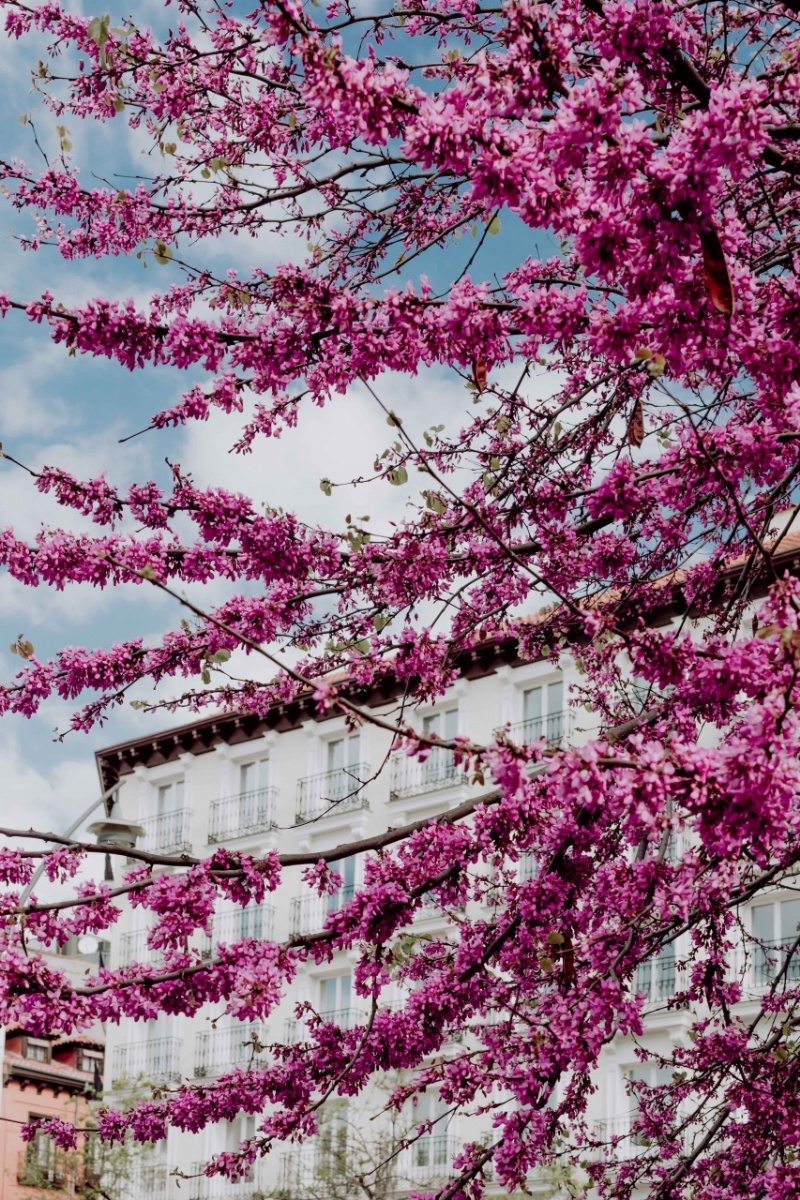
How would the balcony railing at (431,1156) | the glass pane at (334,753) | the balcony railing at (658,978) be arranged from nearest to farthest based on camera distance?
the balcony railing at (658,978) < the balcony railing at (431,1156) < the glass pane at (334,753)

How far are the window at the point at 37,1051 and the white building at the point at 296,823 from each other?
1041cm

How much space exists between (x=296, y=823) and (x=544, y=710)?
602cm

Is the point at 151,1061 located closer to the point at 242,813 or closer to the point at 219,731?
the point at 242,813

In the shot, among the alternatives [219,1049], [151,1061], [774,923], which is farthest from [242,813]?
[774,923]

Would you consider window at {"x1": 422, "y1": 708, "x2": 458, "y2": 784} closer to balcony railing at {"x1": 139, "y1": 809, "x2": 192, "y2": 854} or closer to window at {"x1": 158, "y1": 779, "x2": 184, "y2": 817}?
balcony railing at {"x1": 139, "y1": 809, "x2": 192, "y2": 854}

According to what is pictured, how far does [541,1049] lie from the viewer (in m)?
5.79

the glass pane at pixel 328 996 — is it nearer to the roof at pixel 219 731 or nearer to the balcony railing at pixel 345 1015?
the balcony railing at pixel 345 1015

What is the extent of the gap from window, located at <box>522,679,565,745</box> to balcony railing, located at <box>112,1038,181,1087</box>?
11.5m

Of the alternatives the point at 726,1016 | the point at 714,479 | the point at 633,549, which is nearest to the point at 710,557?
the point at 633,549

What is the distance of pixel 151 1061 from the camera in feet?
124

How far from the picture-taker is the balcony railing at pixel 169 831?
39.8 meters

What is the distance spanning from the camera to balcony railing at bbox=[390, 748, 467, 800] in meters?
35.2

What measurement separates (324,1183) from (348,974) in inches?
175

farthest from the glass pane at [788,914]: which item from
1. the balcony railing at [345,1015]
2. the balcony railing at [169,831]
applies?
the balcony railing at [169,831]
